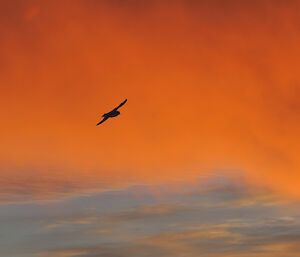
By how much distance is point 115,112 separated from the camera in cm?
6850
